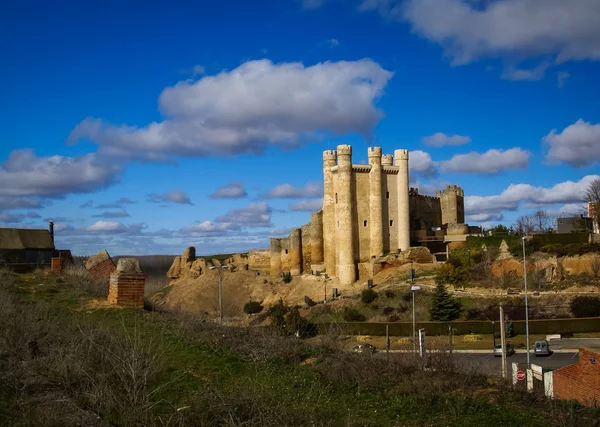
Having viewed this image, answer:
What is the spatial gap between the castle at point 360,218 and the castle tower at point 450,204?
6.36 m

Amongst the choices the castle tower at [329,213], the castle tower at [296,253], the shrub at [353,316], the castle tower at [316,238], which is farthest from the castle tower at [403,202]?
the shrub at [353,316]

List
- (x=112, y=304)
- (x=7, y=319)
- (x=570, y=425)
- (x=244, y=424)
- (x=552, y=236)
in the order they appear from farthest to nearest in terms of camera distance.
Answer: (x=552, y=236) → (x=112, y=304) → (x=7, y=319) → (x=570, y=425) → (x=244, y=424)

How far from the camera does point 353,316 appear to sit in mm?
46750

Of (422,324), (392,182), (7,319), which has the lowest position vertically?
(422,324)

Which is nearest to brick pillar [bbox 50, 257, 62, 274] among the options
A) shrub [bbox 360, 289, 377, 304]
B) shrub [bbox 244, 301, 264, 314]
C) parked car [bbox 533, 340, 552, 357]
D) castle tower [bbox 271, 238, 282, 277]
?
parked car [bbox 533, 340, 552, 357]

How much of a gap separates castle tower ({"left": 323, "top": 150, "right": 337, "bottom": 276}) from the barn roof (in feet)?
96.8

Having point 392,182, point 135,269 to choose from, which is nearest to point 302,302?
point 392,182

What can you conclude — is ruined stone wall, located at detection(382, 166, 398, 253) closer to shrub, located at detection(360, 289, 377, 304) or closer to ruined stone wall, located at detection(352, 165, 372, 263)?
ruined stone wall, located at detection(352, 165, 372, 263)

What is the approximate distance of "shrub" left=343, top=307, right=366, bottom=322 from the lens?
46.4 metres

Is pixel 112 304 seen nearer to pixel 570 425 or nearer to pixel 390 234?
pixel 570 425

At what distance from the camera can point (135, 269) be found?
16344 millimetres

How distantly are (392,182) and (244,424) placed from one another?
55849 mm

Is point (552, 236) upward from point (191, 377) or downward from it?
upward

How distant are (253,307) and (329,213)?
12.4 metres
